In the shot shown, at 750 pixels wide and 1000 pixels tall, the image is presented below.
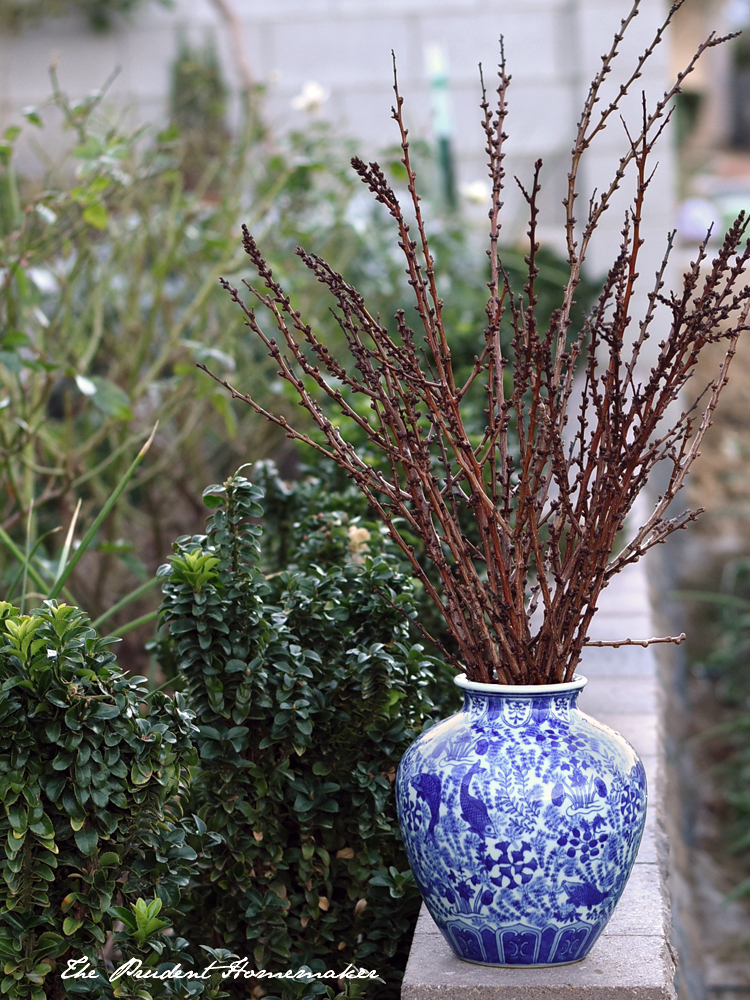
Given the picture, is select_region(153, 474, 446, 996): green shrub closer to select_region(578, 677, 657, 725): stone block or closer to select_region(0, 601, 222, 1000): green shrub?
select_region(0, 601, 222, 1000): green shrub

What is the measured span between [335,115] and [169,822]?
5.24m

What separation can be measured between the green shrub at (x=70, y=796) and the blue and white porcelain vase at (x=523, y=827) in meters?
0.31

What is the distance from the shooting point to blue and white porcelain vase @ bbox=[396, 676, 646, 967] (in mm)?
1227

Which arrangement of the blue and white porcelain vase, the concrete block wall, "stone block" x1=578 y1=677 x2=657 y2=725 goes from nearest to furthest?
the blue and white porcelain vase → "stone block" x1=578 y1=677 x2=657 y2=725 → the concrete block wall

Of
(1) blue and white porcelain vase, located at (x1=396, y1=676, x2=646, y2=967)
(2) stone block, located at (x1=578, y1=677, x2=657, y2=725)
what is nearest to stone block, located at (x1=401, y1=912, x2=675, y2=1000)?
(1) blue and white porcelain vase, located at (x1=396, y1=676, x2=646, y2=967)

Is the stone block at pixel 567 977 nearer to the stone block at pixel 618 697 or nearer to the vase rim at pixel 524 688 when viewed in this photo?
the vase rim at pixel 524 688

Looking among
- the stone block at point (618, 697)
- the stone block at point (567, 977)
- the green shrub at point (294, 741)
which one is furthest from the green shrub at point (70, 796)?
the stone block at point (618, 697)

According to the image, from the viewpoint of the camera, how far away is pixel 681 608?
4.83 meters

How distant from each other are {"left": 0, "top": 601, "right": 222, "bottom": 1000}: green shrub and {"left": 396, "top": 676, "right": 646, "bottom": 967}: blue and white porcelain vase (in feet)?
1.01

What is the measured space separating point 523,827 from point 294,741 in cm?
38

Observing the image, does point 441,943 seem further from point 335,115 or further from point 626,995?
point 335,115

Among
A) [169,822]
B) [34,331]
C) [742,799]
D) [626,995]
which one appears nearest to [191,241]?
[34,331]

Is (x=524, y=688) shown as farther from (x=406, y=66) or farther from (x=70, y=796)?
(x=406, y=66)

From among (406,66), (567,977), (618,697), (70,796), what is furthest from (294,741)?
(406,66)
